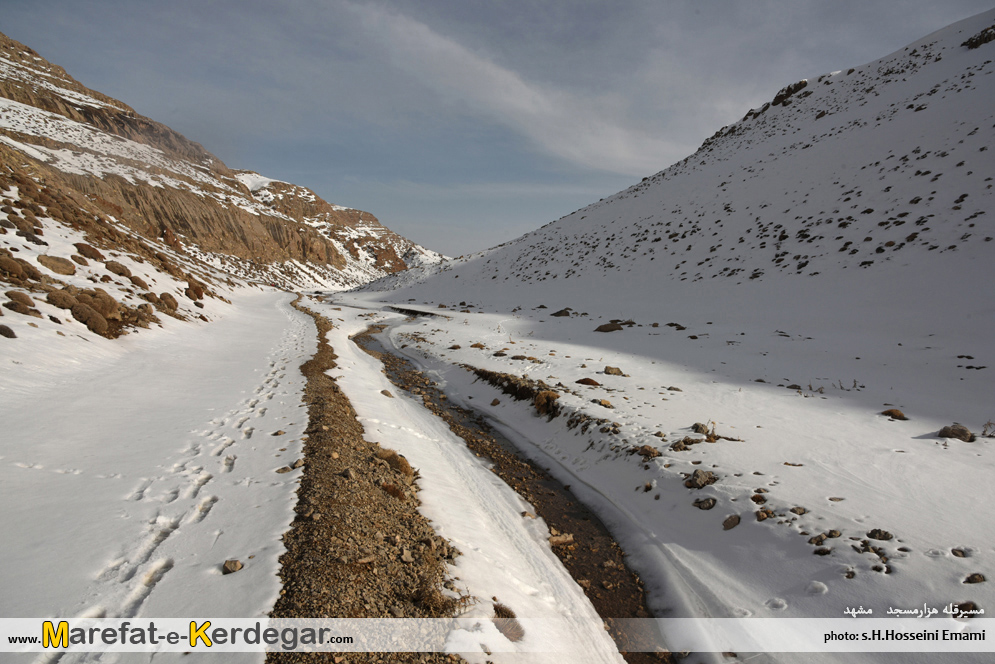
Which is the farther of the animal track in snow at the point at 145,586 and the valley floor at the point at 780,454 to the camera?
the valley floor at the point at 780,454

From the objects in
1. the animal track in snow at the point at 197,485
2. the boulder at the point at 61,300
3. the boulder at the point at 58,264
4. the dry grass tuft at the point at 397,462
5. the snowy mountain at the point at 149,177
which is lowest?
the animal track in snow at the point at 197,485

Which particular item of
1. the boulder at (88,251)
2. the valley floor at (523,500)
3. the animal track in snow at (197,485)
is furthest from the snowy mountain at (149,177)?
the animal track in snow at (197,485)

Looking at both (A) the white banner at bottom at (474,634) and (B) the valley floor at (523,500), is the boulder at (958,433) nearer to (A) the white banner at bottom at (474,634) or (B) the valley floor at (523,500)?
(B) the valley floor at (523,500)

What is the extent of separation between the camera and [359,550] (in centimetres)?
413

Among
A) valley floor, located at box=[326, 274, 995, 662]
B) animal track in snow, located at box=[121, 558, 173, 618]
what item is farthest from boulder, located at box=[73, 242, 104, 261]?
animal track in snow, located at box=[121, 558, 173, 618]

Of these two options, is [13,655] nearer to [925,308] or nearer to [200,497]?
[200,497]

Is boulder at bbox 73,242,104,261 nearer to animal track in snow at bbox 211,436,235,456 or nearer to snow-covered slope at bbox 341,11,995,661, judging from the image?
snow-covered slope at bbox 341,11,995,661

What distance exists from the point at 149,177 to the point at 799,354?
102460 millimetres

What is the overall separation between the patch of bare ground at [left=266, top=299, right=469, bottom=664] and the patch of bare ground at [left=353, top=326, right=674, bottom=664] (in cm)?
190

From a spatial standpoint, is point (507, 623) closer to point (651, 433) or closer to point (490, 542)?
point (490, 542)

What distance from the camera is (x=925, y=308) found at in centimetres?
1320

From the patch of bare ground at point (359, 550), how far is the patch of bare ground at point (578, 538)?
1901 mm

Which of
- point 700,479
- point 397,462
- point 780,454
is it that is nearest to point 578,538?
point 700,479

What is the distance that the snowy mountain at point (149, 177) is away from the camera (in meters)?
60.8
